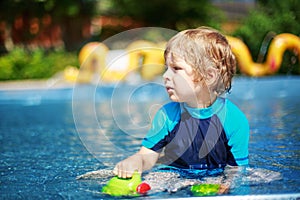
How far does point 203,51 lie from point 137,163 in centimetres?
54

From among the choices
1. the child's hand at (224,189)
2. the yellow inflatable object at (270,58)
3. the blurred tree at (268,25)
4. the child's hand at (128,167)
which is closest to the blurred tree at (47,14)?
the blurred tree at (268,25)

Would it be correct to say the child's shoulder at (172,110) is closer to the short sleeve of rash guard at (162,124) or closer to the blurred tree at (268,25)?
Answer: the short sleeve of rash guard at (162,124)

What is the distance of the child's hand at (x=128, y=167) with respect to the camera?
6.23ft

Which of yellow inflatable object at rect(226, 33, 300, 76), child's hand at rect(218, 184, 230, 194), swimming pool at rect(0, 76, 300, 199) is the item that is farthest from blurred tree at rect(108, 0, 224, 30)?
child's hand at rect(218, 184, 230, 194)

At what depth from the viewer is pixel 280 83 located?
8.56 m

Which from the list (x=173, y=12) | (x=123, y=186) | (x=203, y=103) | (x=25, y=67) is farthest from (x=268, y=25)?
(x=123, y=186)

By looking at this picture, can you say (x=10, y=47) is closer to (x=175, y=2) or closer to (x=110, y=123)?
(x=175, y=2)

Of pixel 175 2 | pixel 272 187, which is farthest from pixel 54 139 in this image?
pixel 175 2

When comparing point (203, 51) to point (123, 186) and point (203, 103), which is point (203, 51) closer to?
point (203, 103)

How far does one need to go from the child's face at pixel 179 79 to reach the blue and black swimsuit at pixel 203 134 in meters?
0.16

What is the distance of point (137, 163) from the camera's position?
2.00 metres

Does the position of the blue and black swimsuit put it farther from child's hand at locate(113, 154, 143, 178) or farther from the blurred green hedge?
the blurred green hedge

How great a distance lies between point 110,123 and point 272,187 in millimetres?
3389

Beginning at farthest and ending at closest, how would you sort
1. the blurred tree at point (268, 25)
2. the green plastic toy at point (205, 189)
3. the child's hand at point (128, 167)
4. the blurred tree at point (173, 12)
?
the blurred tree at point (173, 12) → the blurred tree at point (268, 25) → the child's hand at point (128, 167) → the green plastic toy at point (205, 189)
